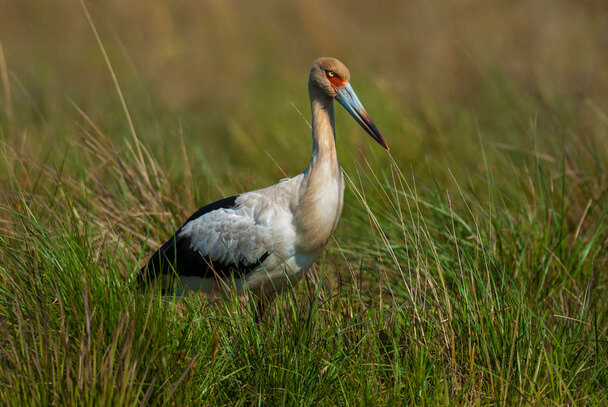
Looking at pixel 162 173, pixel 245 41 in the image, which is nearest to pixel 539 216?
pixel 162 173

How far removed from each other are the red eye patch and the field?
1.50 ft

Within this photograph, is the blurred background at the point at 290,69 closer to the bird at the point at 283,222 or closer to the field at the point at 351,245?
the field at the point at 351,245

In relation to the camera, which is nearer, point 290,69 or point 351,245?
point 351,245

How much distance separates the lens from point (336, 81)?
4008 millimetres

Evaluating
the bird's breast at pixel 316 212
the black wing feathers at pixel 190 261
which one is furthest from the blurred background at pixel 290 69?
the bird's breast at pixel 316 212

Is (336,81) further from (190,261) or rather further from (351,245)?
(190,261)

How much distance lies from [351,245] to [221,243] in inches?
30.4

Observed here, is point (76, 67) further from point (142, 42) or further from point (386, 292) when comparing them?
point (386, 292)

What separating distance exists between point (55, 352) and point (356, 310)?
1.41m

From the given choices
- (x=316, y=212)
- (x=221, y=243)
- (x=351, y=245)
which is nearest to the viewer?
(x=316, y=212)

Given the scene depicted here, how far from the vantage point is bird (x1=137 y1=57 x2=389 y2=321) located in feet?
12.8

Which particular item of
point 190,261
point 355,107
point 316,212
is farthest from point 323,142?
point 190,261

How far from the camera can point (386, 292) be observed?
167 inches

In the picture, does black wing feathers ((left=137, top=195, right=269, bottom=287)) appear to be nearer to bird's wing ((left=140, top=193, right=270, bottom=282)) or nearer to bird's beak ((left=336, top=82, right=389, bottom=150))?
bird's wing ((left=140, top=193, right=270, bottom=282))
